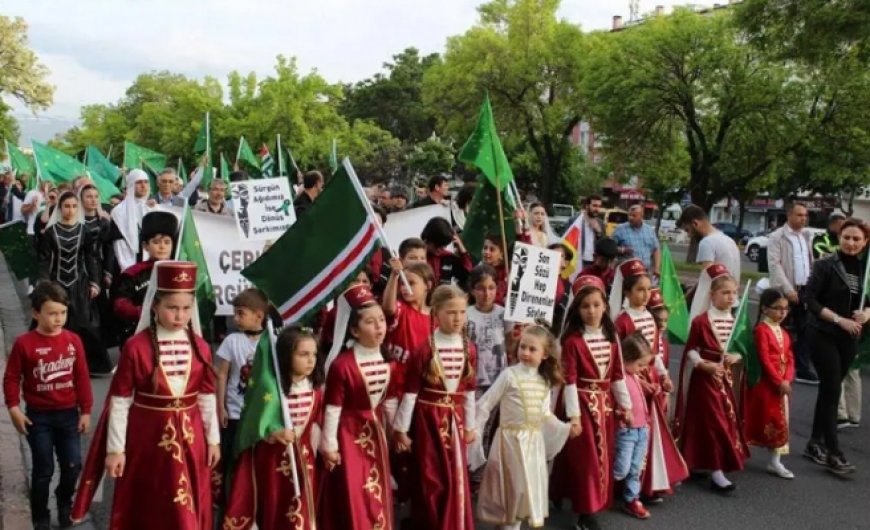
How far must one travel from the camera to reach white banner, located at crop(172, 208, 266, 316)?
8062 millimetres

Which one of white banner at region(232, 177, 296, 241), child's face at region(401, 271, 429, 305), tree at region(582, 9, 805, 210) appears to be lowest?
child's face at region(401, 271, 429, 305)

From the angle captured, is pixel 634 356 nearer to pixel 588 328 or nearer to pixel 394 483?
pixel 588 328

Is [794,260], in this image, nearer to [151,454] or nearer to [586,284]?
[586,284]

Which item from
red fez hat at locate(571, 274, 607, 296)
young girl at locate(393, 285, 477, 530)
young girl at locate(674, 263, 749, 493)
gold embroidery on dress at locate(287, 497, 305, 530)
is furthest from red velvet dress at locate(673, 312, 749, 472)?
gold embroidery on dress at locate(287, 497, 305, 530)

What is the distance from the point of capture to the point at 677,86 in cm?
2741

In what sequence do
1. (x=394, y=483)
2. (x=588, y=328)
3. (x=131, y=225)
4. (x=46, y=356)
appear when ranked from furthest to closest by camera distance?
1. (x=131, y=225)
2. (x=588, y=328)
3. (x=394, y=483)
4. (x=46, y=356)

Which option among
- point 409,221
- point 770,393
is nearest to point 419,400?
point 770,393

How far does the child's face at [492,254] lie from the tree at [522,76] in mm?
31083

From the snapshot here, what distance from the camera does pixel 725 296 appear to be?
6.30m

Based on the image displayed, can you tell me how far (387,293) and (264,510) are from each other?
1503 mm

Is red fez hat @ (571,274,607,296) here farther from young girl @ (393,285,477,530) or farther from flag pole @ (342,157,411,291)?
flag pole @ (342,157,411,291)

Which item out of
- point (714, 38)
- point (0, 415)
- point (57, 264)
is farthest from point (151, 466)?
point (714, 38)

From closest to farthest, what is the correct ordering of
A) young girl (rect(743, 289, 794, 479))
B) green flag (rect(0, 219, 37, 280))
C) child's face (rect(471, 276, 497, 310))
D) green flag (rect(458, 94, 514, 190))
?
child's face (rect(471, 276, 497, 310)) < young girl (rect(743, 289, 794, 479)) < green flag (rect(458, 94, 514, 190)) < green flag (rect(0, 219, 37, 280))

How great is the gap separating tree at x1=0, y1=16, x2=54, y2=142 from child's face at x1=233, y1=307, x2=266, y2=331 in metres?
45.0
